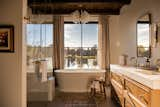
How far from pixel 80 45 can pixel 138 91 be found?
4.89m

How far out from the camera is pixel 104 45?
24.4ft

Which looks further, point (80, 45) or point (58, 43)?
point (80, 45)

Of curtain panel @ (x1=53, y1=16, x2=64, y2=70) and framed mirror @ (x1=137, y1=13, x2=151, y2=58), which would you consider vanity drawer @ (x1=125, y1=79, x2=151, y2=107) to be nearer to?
framed mirror @ (x1=137, y1=13, x2=151, y2=58)

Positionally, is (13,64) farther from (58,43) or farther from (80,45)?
(80,45)

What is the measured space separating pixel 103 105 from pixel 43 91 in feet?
5.33

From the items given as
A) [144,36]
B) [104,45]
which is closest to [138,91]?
[144,36]

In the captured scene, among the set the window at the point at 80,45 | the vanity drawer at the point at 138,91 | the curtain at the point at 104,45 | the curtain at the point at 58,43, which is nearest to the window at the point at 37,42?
the curtain at the point at 58,43

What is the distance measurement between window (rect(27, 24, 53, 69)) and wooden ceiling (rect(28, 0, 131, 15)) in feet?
2.27

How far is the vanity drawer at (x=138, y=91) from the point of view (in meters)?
2.85

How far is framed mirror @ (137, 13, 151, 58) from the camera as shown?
473 centimetres

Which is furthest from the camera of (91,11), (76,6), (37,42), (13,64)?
(91,11)

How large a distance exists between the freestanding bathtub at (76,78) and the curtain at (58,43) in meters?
0.55

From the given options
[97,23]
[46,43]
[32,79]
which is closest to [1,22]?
[32,79]

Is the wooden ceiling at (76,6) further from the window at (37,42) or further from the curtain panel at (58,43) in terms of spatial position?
the window at (37,42)
